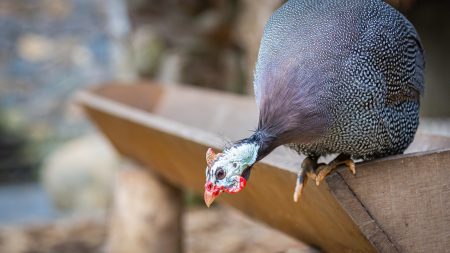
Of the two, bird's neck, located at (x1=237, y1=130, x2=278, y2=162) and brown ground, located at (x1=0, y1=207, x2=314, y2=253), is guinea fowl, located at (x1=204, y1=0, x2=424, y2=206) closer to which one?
bird's neck, located at (x1=237, y1=130, x2=278, y2=162)

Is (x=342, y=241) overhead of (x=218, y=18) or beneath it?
overhead

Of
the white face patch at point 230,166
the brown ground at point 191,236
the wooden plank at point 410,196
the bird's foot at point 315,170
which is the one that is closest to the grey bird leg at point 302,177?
the bird's foot at point 315,170

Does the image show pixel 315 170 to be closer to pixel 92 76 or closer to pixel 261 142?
pixel 261 142

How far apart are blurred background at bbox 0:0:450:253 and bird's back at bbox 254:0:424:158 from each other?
1.31 feet

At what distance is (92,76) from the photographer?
25.2 feet

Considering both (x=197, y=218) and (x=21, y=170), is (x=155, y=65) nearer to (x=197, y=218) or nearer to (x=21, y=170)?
(x=197, y=218)

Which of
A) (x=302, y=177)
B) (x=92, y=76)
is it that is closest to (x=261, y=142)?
(x=302, y=177)

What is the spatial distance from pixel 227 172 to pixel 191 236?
313 centimetres

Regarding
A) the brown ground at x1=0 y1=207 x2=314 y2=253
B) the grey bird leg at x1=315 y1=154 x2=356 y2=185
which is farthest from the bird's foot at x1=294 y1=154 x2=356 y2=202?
the brown ground at x1=0 y1=207 x2=314 y2=253

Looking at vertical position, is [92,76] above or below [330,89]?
below

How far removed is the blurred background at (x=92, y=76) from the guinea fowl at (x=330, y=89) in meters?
0.41

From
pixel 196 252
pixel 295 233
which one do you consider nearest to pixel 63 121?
pixel 196 252

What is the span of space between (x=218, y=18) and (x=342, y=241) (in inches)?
140

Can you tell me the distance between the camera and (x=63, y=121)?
775 cm
